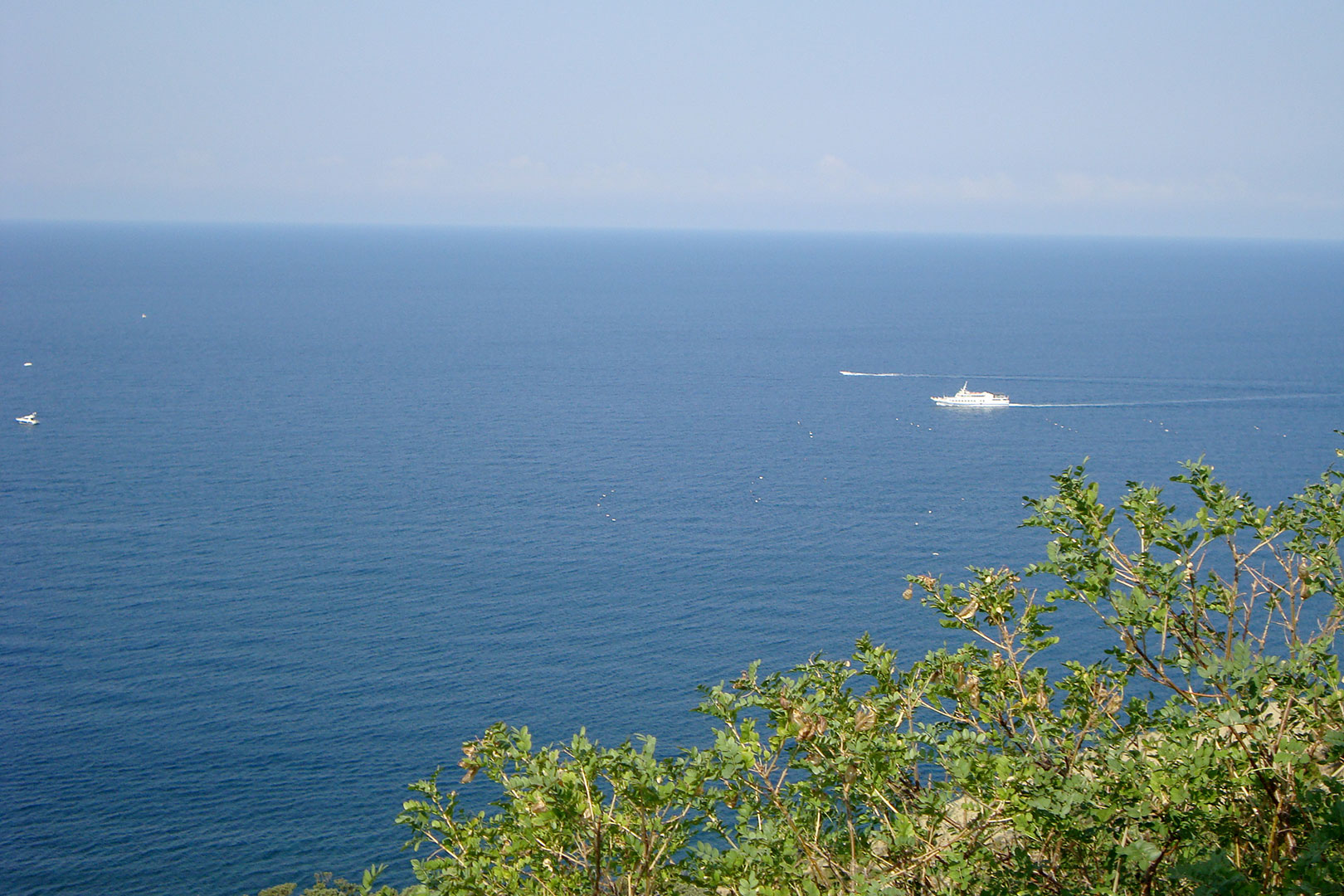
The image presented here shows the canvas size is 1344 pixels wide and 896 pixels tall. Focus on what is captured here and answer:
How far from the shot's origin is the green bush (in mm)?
9508

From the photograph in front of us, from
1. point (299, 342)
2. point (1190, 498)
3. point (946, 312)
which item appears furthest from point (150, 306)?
point (1190, 498)

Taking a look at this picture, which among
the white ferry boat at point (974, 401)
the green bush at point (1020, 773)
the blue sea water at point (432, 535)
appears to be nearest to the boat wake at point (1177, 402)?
the blue sea water at point (432, 535)

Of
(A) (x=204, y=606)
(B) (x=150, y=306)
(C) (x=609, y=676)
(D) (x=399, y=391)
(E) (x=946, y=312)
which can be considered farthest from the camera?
(E) (x=946, y=312)

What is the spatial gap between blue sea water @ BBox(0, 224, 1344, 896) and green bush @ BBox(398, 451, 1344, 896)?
31422 millimetres

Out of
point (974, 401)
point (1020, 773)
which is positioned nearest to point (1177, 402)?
point (974, 401)

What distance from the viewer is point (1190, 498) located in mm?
78000

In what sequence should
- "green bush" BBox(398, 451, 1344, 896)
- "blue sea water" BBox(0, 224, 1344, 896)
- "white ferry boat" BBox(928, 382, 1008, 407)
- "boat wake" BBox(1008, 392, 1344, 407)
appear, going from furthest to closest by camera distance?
1. "boat wake" BBox(1008, 392, 1344, 407)
2. "white ferry boat" BBox(928, 382, 1008, 407)
3. "blue sea water" BBox(0, 224, 1344, 896)
4. "green bush" BBox(398, 451, 1344, 896)

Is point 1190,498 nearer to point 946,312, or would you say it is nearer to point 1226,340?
point 1226,340

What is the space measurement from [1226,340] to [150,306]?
162847mm

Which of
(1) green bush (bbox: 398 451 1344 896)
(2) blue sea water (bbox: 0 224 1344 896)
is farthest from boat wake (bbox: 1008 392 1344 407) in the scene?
(1) green bush (bbox: 398 451 1344 896)

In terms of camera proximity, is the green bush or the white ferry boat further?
the white ferry boat

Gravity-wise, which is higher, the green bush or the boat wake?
the green bush

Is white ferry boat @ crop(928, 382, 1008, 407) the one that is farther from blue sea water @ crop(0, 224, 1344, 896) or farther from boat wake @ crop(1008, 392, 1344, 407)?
blue sea water @ crop(0, 224, 1344, 896)

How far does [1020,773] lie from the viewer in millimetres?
10148
